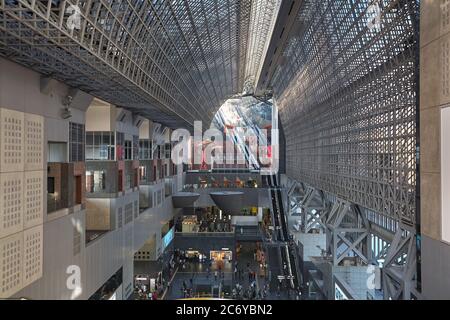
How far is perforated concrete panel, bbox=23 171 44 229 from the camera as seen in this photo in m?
15.0

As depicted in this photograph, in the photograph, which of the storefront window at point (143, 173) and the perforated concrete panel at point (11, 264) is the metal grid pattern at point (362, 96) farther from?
the storefront window at point (143, 173)

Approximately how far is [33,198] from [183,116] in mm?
25801

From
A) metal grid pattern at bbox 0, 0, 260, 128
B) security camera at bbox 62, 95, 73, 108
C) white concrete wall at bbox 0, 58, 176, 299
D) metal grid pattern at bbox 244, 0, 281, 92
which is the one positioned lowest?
white concrete wall at bbox 0, 58, 176, 299

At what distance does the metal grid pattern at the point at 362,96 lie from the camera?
666 inches

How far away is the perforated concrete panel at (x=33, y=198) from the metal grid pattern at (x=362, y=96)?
13.4 m

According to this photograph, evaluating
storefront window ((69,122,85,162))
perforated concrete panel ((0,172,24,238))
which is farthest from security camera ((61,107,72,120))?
Answer: perforated concrete panel ((0,172,24,238))

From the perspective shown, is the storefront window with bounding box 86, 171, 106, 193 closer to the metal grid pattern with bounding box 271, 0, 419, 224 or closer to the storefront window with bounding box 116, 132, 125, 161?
the storefront window with bounding box 116, 132, 125, 161

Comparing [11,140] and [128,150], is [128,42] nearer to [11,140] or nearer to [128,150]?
[11,140]

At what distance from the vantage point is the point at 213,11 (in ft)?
93.0

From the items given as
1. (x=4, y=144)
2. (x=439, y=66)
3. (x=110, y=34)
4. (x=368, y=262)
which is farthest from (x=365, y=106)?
(x=4, y=144)

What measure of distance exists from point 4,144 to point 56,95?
15.6ft

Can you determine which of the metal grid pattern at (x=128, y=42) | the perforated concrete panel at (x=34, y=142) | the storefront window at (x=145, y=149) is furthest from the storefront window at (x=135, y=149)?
the perforated concrete panel at (x=34, y=142)

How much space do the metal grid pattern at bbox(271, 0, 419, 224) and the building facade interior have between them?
12cm

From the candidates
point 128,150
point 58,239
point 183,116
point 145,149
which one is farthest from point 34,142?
point 183,116
